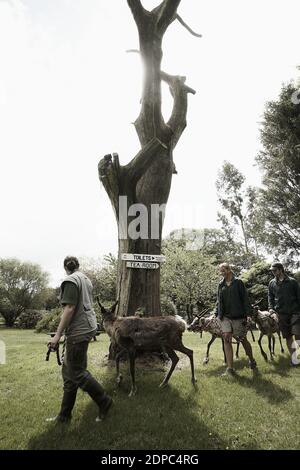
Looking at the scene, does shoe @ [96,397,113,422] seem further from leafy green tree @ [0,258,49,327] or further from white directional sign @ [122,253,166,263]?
leafy green tree @ [0,258,49,327]

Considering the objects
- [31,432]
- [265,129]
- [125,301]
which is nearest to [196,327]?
[125,301]

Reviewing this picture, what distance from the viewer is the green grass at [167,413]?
447cm

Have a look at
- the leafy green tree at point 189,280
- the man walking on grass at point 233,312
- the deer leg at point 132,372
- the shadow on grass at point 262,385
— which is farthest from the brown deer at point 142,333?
the leafy green tree at point 189,280

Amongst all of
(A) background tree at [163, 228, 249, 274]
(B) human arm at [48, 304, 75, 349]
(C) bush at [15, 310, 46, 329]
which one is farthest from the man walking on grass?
(A) background tree at [163, 228, 249, 274]

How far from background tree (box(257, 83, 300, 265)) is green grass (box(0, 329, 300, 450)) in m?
19.3

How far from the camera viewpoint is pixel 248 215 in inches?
1670

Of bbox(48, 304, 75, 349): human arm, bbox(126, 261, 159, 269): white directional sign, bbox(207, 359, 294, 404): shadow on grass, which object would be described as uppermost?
bbox(126, 261, 159, 269): white directional sign

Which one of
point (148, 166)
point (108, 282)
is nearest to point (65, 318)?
point (148, 166)

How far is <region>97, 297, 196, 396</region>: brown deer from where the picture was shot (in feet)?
21.6

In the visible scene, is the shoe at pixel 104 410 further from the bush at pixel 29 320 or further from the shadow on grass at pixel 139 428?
the bush at pixel 29 320

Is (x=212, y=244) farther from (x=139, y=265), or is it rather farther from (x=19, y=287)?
(x=139, y=265)

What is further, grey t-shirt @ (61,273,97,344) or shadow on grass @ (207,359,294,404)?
shadow on grass @ (207,359,294,404)

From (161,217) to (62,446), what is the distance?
20.3ft

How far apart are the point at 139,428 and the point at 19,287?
129 ft
